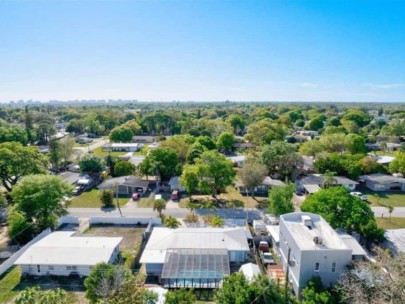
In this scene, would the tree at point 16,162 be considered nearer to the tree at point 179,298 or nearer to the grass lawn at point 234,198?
the grass lawn at point 234,198

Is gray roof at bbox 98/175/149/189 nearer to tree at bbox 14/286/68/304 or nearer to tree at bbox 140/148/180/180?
tree at bbox 140/148/180/180

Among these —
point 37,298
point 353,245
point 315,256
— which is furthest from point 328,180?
point 37,298

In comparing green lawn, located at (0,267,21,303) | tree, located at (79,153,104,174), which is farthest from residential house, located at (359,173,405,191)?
green lawn, located at (0,267,21,303)

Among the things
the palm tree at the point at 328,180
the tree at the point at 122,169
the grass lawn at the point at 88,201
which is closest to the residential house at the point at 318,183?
the palm tree at the point at 328,180

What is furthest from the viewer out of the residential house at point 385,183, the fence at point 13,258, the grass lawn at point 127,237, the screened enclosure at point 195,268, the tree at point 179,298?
the residential house at point 385,183

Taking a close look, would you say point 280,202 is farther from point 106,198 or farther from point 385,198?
point 106,198
